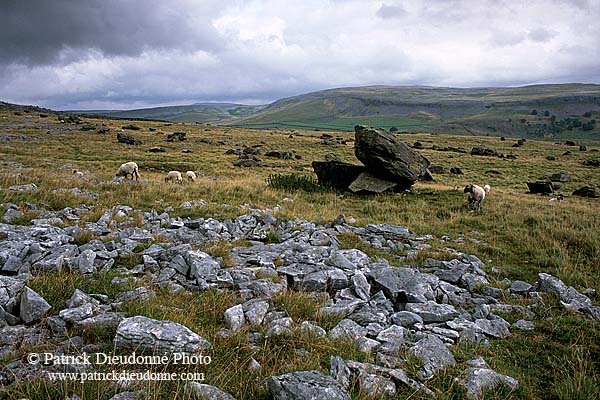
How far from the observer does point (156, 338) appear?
12.4 ft

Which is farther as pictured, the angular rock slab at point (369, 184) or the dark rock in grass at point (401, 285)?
the angular rock slab at point (369, 184)

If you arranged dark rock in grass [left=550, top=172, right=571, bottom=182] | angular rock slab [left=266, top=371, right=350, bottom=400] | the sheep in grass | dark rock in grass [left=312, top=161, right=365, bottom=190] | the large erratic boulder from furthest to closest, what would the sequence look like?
dark rock in grass [left=550, top=172, right=571, bottom=182] < dark rock in grass [left=312, top=161, right=365, bottom=190] < the large erratic boulder < the sheep in grass < angular rock slab [left=266, top=371, right=350, bottom=400]

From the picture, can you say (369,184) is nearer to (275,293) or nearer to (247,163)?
(275,293)

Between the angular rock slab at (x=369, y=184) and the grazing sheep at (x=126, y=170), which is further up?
the grazing sheep at (x=126, y=170)

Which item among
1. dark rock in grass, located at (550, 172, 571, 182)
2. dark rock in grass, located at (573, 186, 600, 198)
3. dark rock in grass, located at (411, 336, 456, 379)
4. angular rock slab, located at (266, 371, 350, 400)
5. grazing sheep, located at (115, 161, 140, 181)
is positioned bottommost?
dark rock in grass, located at (550, 172, 571, 182)

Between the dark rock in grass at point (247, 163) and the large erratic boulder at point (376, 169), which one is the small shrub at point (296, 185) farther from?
the dark rock in grass at point (247, 163)

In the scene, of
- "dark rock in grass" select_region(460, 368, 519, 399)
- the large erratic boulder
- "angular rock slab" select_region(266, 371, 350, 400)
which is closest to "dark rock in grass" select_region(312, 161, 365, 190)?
the large erratic boulder

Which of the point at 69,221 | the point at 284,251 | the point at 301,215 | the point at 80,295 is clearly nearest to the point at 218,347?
the point at 80,295

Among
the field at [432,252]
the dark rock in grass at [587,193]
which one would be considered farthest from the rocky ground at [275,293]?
the dark rock in grass at [587,193]

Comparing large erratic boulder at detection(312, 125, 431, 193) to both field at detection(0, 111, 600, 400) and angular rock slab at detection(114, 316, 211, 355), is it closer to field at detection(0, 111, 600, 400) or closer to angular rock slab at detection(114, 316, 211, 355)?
field at detection(0, 111, 600, 400)

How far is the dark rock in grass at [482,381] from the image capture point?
3.70 meters

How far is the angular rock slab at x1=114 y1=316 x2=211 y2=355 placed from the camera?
12.3 ft

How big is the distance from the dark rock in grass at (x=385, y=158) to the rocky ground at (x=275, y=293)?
8790mm

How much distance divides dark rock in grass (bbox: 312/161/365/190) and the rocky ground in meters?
9.08
